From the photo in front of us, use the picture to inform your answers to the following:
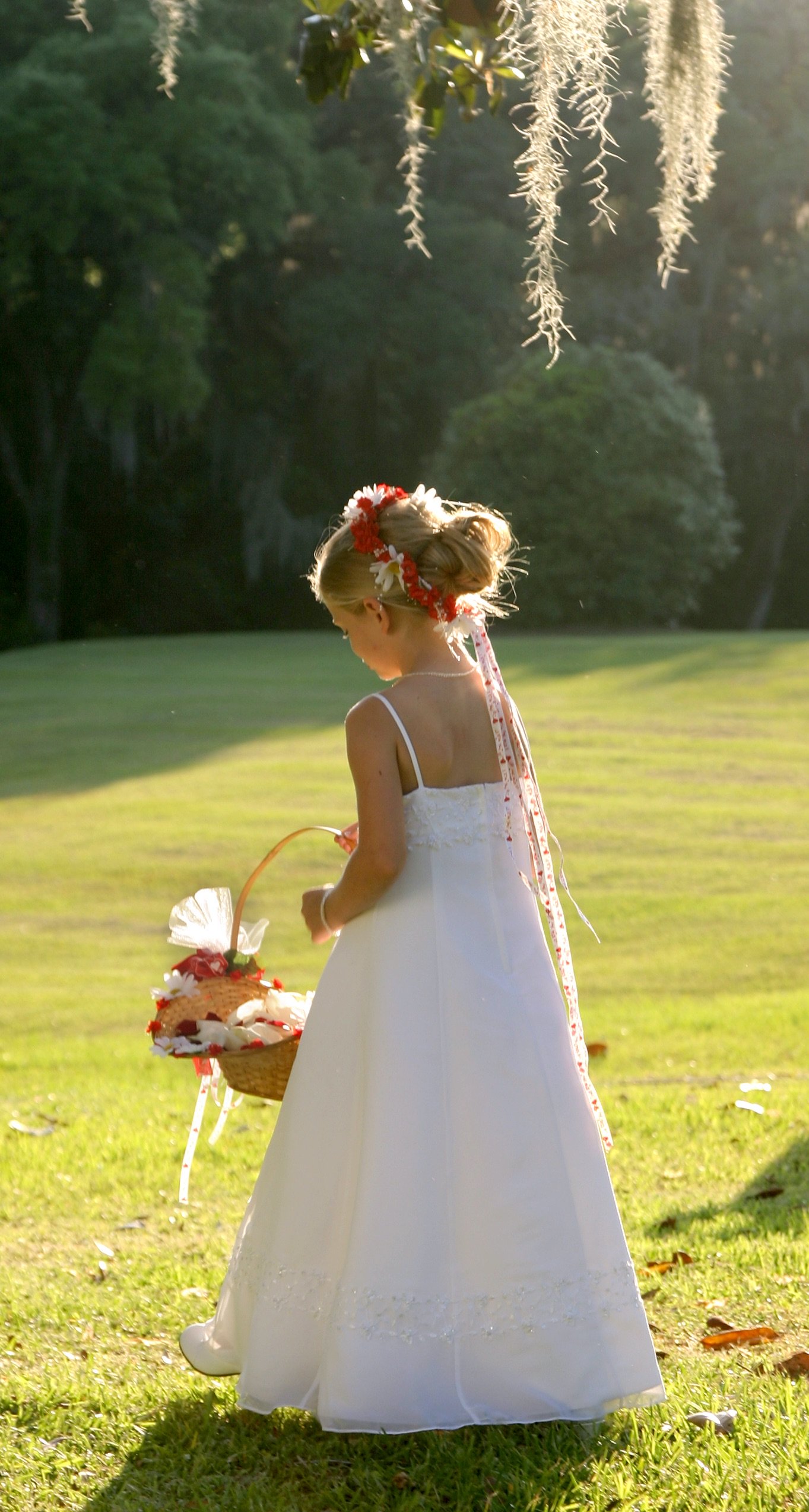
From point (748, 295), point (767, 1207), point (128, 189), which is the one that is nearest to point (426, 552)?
point (767, 1207)

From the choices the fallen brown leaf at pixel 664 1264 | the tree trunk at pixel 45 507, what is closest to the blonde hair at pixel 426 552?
the fallen brown leaf at pixel 664 1264

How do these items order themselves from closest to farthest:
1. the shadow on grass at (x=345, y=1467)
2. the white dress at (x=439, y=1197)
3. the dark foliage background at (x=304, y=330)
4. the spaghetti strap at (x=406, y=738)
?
1. the shadow on grass at (x=345, y=1467)
2. the white dress at (x=439, y=1197)
3. the spaghetti strap at (x=406, y=738)
4. the dark foliage background at (x=304, y=330)

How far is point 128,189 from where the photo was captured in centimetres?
2591

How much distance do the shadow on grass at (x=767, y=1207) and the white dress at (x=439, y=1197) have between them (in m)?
1.48

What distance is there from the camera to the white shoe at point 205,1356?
2840mm

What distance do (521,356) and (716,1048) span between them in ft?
78.8

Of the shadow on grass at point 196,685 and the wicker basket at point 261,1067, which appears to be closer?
the wicker basket at point 261,1067

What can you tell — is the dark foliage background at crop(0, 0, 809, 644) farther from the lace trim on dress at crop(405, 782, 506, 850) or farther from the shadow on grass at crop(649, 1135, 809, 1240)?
the lace trim on dress at crop(405, 782, 506, 850)

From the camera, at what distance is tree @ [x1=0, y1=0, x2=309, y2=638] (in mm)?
25344

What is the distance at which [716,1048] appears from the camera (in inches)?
277

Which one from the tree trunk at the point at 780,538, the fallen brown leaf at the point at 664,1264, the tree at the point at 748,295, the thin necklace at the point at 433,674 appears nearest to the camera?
the thin necklace at the point at 433,674

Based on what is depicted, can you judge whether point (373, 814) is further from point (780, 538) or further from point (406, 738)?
point (780, 538)

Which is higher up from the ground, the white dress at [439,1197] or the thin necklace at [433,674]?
the thin necklace at [433,674]

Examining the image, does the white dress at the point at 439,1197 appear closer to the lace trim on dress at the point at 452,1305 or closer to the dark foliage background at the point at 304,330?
the lace trim on dress at the point at 452,1305
